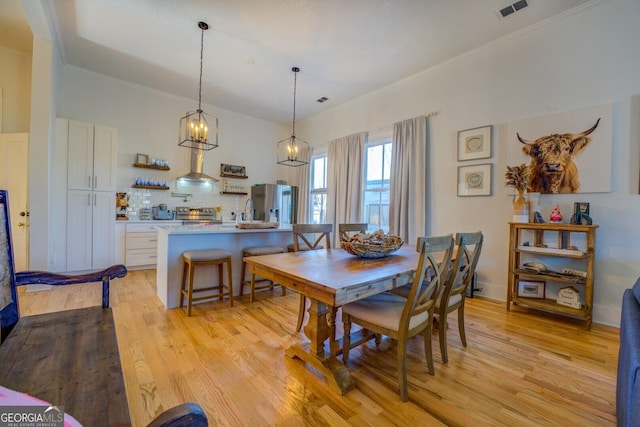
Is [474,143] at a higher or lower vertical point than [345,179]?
higher

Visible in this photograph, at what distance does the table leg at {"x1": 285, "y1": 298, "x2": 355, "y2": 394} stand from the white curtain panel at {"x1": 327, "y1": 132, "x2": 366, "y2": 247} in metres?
3.12

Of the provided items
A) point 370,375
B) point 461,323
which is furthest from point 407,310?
point 461,323

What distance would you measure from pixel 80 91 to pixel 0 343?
4734 millimetres

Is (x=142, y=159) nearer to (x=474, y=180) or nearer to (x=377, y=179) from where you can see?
(x=377, y=179)

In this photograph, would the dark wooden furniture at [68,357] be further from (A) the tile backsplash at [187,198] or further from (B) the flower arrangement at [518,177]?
(A) the tile backsplash at [187,198]

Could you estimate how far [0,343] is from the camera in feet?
4.04

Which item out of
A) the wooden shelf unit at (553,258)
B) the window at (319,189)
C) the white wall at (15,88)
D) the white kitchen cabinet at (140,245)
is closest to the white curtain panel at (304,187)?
the window at (319,189)

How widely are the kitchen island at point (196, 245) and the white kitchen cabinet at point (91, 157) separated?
2005 millimetres

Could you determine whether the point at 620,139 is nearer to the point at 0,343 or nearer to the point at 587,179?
the point at 587,179

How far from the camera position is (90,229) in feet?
13.6

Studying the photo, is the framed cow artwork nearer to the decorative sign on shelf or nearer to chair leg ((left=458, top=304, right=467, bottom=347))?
chair leg ((left=458, top=304, right=467, bottom=347))

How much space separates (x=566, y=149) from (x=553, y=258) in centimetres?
118

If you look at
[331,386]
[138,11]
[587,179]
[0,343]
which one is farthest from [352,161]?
[0,343]

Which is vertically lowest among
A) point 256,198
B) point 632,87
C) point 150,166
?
point 256,198
